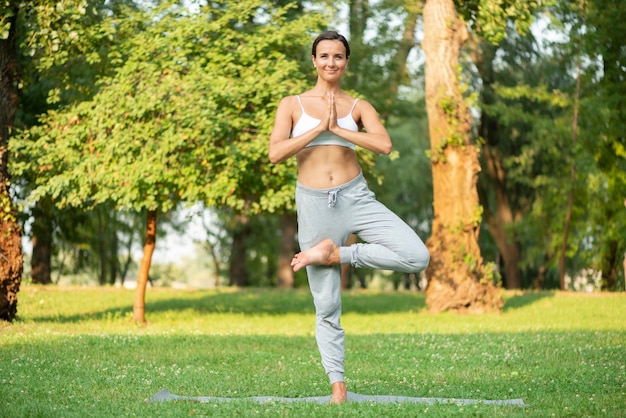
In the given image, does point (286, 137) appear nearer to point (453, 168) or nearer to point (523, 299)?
point (453, 168)

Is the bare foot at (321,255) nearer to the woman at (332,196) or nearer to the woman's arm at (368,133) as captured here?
the woman at (332,196)

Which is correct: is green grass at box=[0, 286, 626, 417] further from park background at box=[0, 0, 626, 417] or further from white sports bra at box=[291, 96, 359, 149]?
white sports bra at box=[291, 96, 359, 149]

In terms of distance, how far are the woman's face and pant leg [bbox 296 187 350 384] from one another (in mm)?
875

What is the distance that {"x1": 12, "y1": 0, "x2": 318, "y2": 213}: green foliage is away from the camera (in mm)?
14438

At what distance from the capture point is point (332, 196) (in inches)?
247

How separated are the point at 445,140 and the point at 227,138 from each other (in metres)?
4.54

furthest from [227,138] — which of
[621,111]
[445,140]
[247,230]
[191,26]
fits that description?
[247,230]

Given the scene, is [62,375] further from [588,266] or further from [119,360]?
[588,266]

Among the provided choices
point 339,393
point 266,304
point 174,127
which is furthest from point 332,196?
point 266,304

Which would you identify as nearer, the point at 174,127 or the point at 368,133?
the point at 368,133

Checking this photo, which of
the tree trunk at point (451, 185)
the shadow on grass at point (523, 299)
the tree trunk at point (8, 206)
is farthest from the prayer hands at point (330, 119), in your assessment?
the shadow on grass at point (523, 299)

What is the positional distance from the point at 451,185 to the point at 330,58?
444 inches

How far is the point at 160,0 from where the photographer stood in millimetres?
16203

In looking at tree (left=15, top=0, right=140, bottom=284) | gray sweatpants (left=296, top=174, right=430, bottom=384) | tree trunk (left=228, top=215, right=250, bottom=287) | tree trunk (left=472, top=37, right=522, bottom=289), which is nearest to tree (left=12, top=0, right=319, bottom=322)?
tree (left=15, top=0, right=140, bottom=284)
